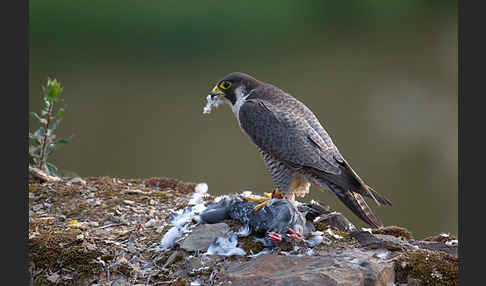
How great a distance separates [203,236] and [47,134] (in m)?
1.65

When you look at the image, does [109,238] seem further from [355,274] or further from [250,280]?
[355,274]

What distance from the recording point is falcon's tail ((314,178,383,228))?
10.3 ft

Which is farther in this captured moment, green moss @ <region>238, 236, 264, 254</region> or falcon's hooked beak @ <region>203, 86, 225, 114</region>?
falcon's hooked beak @ <region>203, 86, 225, 114</region>

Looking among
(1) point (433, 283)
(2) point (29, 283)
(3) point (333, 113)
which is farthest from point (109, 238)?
(3) point (333, 113)

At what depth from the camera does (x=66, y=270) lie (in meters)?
2.82

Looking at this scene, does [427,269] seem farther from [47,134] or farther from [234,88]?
[47,134]

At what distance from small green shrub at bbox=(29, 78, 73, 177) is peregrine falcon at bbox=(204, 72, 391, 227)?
114 cm

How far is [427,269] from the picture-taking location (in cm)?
267

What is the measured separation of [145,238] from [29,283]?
Answer: 0.66 m

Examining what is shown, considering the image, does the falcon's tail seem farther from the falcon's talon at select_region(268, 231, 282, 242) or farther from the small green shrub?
the small green shrub

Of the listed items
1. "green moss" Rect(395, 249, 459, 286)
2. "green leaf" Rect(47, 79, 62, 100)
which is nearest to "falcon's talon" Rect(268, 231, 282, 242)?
"green moss" Rect(395, 249, 459, 286)

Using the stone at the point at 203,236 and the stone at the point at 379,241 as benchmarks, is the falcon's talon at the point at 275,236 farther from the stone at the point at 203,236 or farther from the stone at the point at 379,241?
the stone at the point at 379,241

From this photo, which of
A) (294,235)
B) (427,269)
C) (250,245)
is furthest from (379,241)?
(250,245)

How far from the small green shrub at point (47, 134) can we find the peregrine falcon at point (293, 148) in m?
1.14
